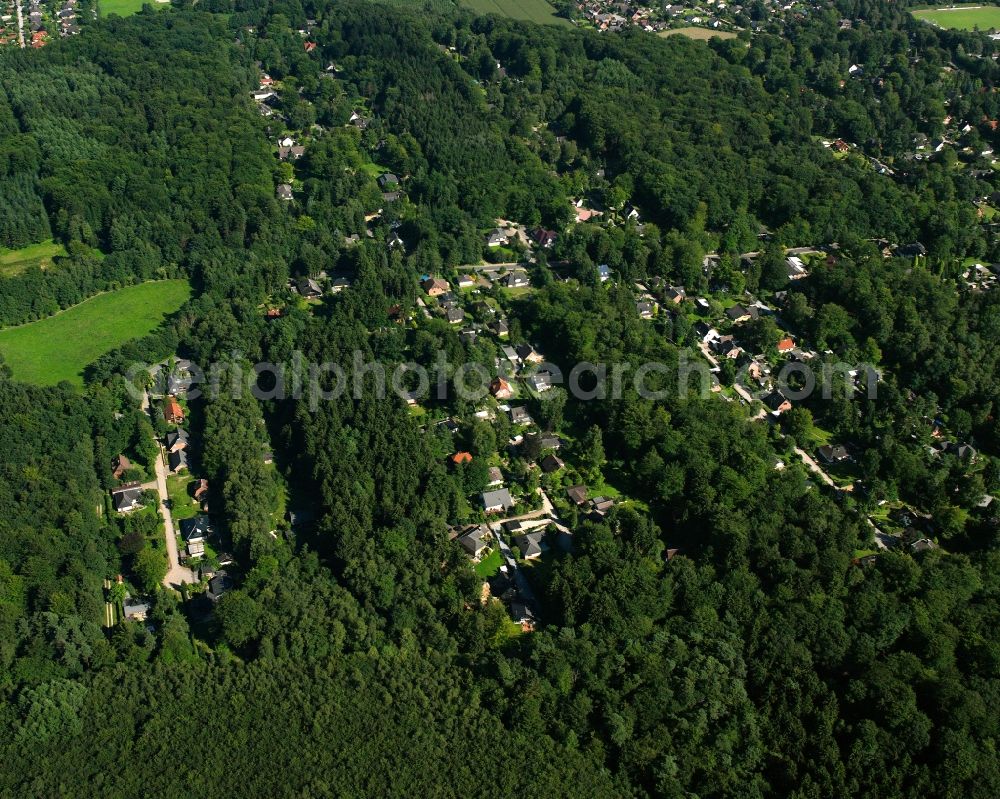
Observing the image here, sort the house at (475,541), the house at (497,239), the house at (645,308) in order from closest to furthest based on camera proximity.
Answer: the house at (475,541) < the house at (645,308) < the house at (497,239)

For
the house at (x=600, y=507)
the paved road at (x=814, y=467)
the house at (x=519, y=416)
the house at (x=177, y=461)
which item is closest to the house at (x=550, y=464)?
the house at (x=600, y=507)

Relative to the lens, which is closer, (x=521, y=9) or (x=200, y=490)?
(x=200, y=490)

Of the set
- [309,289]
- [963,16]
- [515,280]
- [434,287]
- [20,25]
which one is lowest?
[515,280]

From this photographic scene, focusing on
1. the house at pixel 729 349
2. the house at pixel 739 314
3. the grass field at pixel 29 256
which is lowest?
the house at pixel 729 349

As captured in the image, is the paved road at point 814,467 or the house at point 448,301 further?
the house at point 448,301

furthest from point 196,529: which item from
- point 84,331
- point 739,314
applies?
point 739,314

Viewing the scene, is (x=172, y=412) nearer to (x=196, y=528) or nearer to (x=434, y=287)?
(x=196, y=528)

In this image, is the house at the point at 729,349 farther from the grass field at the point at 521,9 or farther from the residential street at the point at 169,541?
the grass field at the point at 521,9
